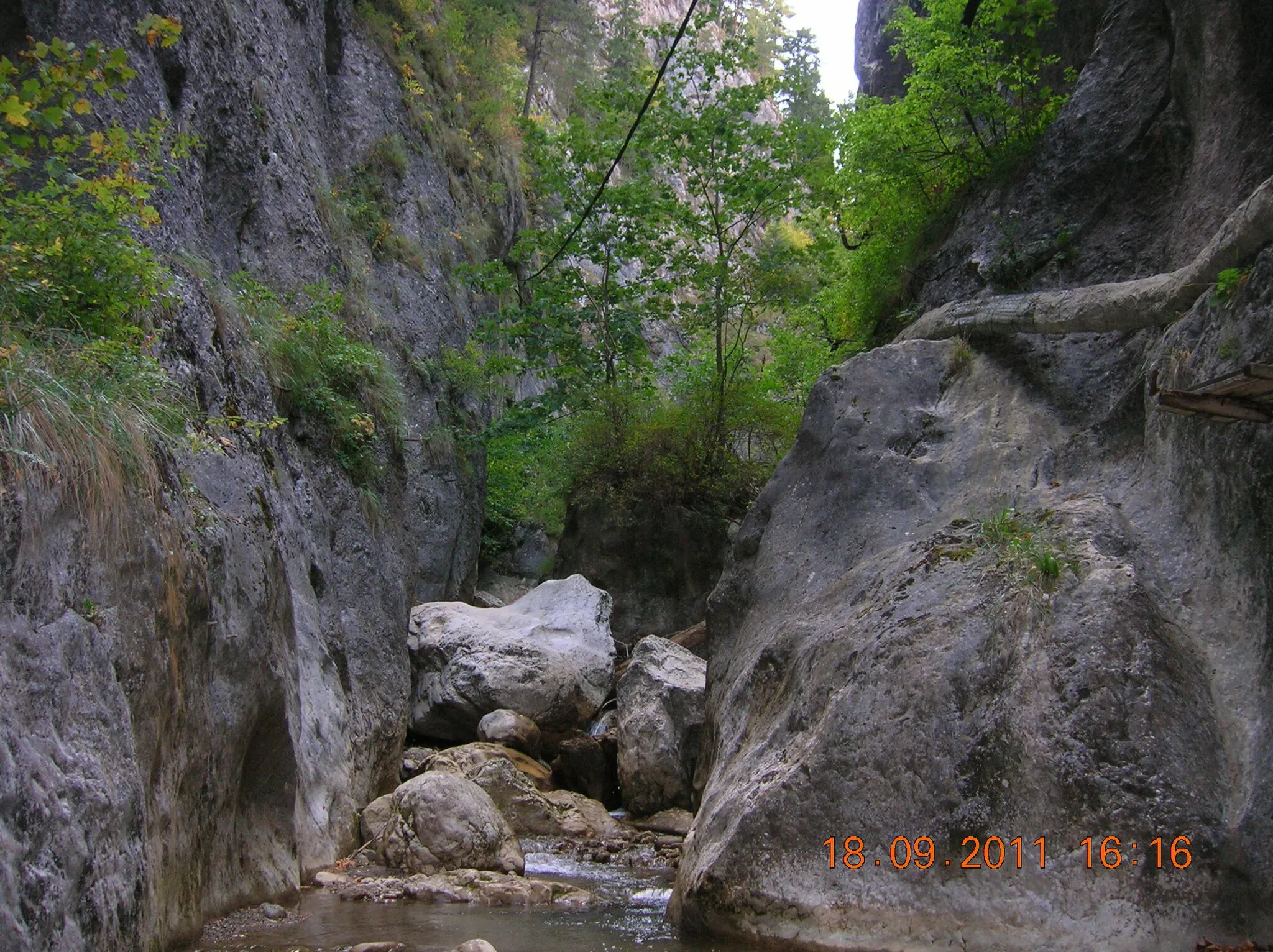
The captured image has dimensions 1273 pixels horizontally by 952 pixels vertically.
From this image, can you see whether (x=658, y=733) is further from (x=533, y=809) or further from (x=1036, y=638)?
(x=1036, y=638)

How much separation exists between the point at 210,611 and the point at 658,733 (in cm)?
570

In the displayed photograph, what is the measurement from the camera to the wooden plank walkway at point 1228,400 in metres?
4.55

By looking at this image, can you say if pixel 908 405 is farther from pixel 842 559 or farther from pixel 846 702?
pixel 846 702

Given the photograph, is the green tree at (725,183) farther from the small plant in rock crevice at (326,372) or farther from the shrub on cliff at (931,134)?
the small plant in rock crevice at (326,372)

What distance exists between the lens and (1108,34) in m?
9.61

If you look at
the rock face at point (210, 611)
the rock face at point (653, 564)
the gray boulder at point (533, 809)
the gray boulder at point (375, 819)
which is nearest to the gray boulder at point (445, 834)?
the gray boulder at point (375, 819)

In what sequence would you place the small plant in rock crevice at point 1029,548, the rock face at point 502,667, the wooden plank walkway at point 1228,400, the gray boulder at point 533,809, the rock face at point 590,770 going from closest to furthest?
the wooden plank walkway at point 1228,400 → the small plant in rock crevice at point 1029,548 → the gray boulder at point 533,809 → the rock face at point 590,770 → the rock face at point 502,667

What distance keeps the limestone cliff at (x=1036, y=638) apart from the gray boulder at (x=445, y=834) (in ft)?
6.18

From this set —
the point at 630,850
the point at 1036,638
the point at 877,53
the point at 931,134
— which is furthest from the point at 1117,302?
Answer: the point at 877,53

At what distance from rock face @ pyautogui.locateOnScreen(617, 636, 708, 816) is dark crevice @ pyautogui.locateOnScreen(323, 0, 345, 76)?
12.0 m

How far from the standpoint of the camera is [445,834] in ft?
24.0

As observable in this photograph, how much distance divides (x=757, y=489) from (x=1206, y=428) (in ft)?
31.6

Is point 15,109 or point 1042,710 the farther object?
point 1042,710

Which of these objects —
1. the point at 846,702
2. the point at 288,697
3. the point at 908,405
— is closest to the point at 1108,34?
the point at 908,405
